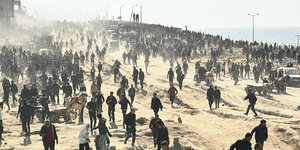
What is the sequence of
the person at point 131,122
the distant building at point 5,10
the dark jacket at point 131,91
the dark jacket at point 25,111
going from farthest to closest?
1. the distant building at point 5,10
2. the dark jacket at point 131,91
3. the dark jacket at point 25,111
4. the person at point 131,122

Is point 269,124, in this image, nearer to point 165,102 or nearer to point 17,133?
point 165,102

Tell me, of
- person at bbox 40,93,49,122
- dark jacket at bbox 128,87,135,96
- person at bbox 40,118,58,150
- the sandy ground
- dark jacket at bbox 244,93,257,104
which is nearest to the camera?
person at bbox 40,118,58,150

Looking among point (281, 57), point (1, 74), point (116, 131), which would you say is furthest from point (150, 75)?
point (116, 131)

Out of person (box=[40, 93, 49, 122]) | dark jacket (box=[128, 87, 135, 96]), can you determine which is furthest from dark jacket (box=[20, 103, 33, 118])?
dark jacket (box=[128, 87, 135, 96])

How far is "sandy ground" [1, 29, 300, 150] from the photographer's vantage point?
17.6 meters

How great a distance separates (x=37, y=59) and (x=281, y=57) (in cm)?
2370

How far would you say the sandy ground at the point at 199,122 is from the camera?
17.6 m

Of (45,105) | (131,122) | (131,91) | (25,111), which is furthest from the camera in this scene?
(131,91)

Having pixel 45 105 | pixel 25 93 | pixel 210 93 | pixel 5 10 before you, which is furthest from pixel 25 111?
Answer: pixel 5 10

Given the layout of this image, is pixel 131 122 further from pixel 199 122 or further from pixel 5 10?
pixel 5 10

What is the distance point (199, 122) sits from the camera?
2234 centimetres

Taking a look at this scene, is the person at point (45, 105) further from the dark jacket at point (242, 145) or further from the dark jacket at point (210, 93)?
the dark jacket at point (242, 145)

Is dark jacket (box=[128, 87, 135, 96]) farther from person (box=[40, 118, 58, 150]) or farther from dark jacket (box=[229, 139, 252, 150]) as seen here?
dark jacket (box=[229, 139, 252, 150])

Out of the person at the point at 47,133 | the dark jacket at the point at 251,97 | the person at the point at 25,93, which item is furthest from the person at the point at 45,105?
the dark jacket at the point at 251,97
